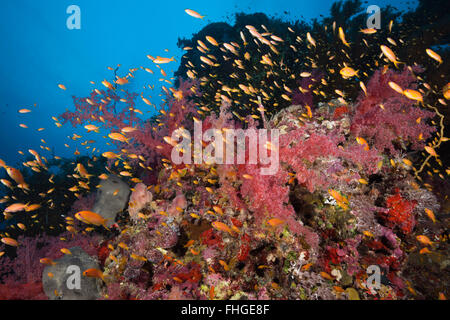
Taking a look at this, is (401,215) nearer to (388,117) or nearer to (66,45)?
(388,117)

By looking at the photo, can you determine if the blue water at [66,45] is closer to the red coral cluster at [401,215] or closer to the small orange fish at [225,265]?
the red coral cluster at [401,215]

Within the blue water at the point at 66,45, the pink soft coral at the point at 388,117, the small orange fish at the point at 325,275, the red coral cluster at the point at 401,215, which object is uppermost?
the blue water at the point at 66,45

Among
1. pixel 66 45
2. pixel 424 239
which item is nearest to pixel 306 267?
pixel 424 239

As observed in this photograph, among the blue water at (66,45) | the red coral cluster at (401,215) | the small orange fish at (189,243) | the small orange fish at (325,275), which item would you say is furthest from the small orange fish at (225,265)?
the blue water at (66,45)

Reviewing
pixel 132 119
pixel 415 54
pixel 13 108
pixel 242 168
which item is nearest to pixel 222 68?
pixel 132 119

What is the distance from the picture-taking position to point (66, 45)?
376 feet

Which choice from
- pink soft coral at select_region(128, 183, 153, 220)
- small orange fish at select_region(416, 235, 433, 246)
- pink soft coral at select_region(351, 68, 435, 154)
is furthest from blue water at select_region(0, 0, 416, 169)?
small orange fish at select_region(416, 235, 433, 246)

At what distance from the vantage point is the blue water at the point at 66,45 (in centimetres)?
9250

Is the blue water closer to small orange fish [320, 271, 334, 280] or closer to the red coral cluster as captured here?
the red coral cluster

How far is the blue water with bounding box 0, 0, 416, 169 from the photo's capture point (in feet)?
303

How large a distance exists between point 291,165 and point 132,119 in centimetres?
685

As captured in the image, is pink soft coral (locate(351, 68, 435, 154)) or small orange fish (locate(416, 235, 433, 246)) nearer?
small orange fish (locate(416, 235, 433, 246))

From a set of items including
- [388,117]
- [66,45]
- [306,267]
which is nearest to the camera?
[306,267]
